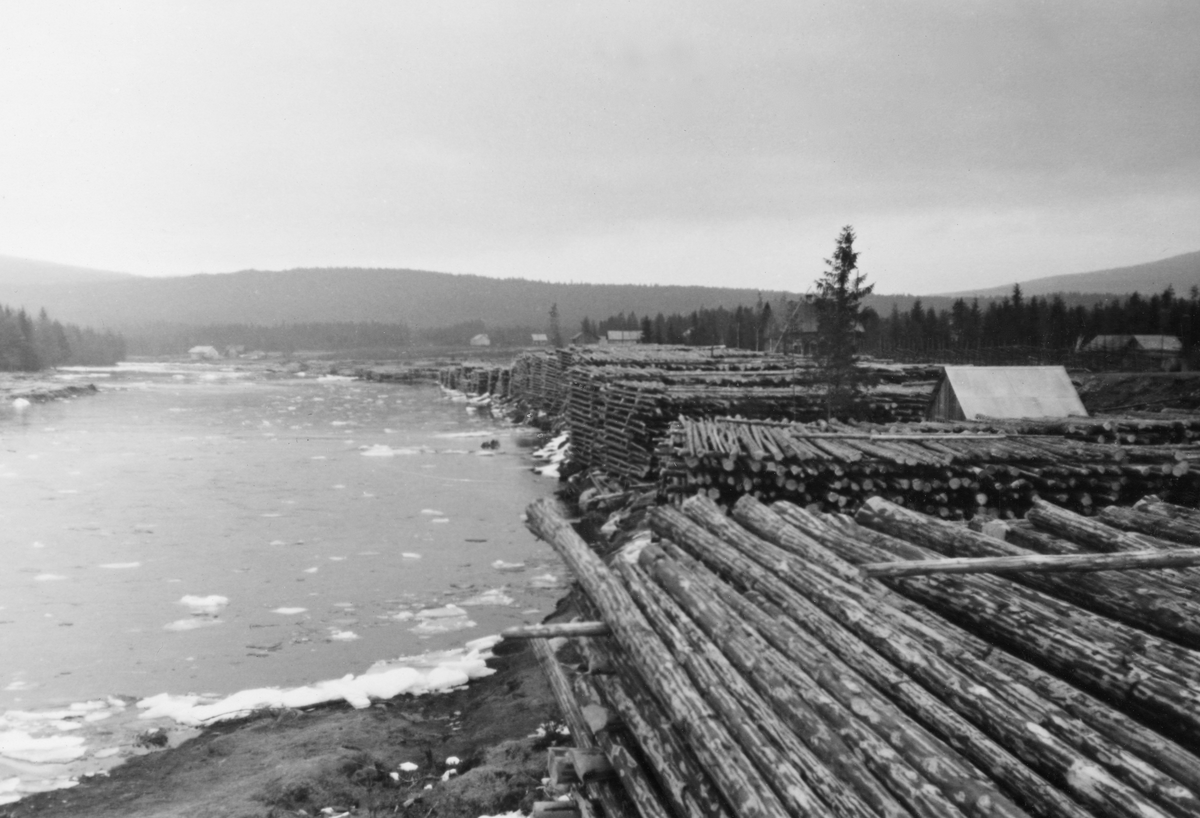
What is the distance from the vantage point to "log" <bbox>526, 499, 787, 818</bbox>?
355 centimetres

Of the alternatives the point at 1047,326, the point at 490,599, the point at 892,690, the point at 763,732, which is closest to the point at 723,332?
the point at 1047,326

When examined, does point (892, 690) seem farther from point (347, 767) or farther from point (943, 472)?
point (943, 472)

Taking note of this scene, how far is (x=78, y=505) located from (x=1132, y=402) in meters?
37.5

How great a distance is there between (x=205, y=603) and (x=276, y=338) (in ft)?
503

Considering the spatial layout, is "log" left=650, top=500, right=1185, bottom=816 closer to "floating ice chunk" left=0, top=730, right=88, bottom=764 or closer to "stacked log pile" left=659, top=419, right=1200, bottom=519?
"stacked log pile" left=659, top=419, right=1200, bottom=519

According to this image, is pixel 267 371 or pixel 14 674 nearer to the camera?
pixel 14 674

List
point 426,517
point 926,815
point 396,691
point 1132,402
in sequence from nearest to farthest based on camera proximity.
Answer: point 926,815, point 396,691, point 426,517, point 1132,402

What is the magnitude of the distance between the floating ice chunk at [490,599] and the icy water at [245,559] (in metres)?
0.05

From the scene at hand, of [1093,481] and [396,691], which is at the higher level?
[1093,481]

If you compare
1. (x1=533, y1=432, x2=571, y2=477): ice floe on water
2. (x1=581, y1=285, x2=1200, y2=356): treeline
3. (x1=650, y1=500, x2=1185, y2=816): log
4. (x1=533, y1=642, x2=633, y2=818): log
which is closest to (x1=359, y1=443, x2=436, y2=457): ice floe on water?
(x1=533, y1=432, x2=571, y2=477): ice floe on water

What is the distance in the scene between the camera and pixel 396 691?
32.0 feet

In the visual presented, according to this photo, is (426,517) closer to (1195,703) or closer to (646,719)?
(646,719)

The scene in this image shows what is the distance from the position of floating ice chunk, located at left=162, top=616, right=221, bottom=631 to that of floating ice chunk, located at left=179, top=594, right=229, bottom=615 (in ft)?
1.01

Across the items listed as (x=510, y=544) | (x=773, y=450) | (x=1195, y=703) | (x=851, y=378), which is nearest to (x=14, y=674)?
(x=510, y=544)
